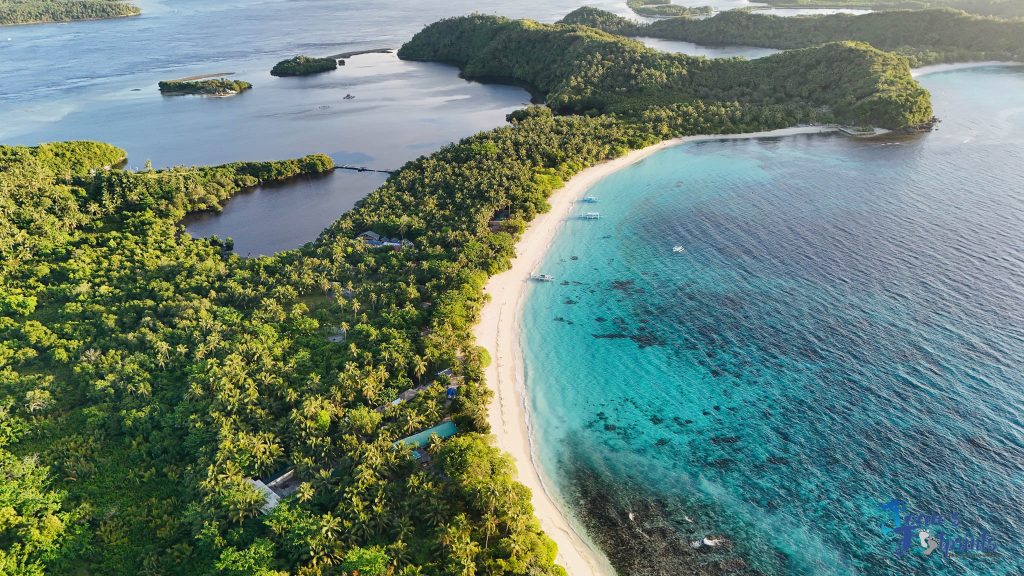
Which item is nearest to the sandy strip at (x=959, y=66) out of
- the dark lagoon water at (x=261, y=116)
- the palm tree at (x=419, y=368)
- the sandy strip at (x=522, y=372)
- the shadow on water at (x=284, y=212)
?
the dark lagoon water at (x=261, y=116)

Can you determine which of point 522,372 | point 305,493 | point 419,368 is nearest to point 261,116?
point 419,368

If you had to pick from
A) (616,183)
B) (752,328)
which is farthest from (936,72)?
(752,328)

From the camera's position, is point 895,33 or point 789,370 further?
point 895,33

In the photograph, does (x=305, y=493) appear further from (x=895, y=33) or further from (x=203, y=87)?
(x=895, y=33)

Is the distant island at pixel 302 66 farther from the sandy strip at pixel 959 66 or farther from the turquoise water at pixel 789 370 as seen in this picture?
the sandy strip at pixel 959 66

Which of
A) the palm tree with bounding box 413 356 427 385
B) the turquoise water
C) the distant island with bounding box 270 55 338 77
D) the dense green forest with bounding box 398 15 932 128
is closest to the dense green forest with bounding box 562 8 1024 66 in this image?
the dense green forest with bounding box 398 15 932 128

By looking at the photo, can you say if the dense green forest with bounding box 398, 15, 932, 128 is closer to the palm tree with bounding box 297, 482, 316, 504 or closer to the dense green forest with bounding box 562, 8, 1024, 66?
the dense green forest with bounding box 562, 8, 1024, 66
